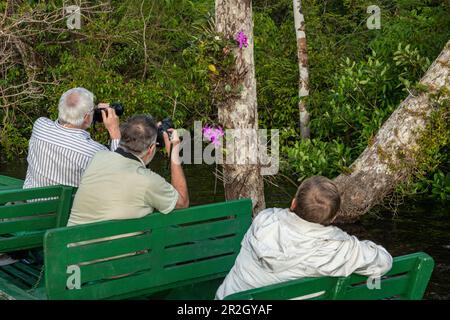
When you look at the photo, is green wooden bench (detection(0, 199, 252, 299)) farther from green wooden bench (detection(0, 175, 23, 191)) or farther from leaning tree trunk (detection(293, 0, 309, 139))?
leaning tree trunk (detection(293, 0, 309, 139))

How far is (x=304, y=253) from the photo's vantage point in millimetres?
3787

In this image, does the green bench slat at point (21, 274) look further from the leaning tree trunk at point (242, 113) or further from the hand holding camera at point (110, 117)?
Result: the leaning tree trunk at point (242, 113)

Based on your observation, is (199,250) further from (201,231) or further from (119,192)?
(119,192)

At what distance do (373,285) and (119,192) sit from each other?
1415 millimetres

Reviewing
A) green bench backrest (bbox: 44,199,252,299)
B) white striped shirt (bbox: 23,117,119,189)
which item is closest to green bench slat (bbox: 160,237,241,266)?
green bench backrest (bbox: 44,199,252,299)

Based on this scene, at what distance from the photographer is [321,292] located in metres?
3.71

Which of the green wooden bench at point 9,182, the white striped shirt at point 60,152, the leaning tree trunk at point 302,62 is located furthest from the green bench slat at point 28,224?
the leaning tree trunk at point 302,62

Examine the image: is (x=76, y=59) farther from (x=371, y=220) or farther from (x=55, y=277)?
(x=55, y=277)

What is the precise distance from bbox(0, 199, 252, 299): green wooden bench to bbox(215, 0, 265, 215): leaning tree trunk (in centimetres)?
182

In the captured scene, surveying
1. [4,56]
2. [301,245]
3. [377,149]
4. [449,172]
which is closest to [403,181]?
[377,149]

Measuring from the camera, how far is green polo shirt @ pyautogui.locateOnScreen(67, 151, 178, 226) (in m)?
4.44

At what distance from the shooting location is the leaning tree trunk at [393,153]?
9.00 m

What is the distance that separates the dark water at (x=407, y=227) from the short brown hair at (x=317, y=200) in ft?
11.3
